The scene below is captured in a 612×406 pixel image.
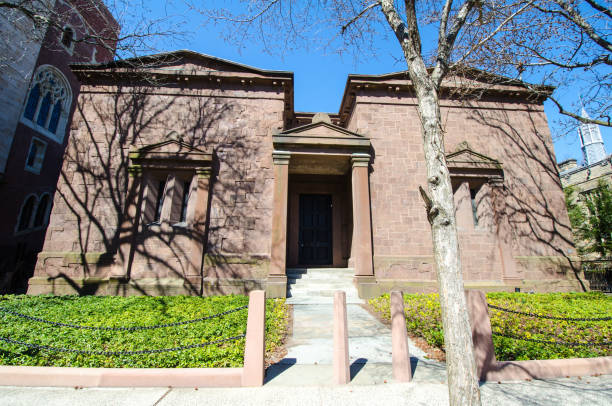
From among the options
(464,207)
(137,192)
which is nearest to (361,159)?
(464,207)

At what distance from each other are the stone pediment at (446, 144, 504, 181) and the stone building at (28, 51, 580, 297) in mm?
48

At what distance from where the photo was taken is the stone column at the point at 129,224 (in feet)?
29.9

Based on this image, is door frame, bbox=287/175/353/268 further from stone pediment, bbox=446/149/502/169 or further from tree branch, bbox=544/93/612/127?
tree branch, bbox=544/93/612/127

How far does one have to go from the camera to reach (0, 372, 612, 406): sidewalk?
3154 mm

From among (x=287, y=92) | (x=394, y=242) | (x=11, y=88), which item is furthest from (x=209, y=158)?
(x=11, y=88)

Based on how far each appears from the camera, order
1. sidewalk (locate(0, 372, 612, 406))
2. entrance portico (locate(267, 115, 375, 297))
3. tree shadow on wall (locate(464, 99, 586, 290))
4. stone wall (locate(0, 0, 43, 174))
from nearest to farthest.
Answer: sidewalk (locate(0, 372, 612, 406)) < entrance portico (locate(267, 115, 375, 297)) < tree shadow on wall (locate(464, 99, 586, 290)) < stone wall (locate(0, 0, 43, 174))

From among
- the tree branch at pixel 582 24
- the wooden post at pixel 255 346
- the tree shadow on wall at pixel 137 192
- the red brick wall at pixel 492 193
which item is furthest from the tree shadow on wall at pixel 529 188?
the wooden post at pixel 255 346

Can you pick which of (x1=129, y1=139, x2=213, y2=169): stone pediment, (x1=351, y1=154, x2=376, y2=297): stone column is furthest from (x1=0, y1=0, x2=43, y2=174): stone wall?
(x1=351, y1=154, x2=376, y2=297): stone column

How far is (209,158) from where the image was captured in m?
9.94

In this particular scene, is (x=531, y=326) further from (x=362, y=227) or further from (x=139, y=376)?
(x=139, y=376)

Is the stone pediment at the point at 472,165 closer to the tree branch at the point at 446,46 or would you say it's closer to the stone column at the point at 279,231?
the stone column at the point at 279,231

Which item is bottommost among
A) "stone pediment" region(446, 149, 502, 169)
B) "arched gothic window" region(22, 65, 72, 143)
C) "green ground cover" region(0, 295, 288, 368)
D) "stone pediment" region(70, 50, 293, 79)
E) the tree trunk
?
"green ground cover" region(0, 295, 288, 368)

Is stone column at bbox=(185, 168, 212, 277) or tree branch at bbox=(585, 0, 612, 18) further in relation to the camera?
stone column at bbox=(185, 168, 212, 277)

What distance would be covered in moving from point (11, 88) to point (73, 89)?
4704 millimetres
